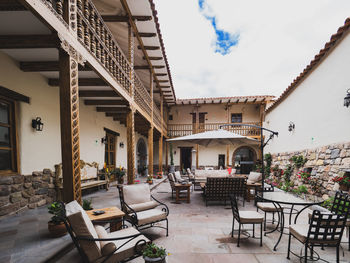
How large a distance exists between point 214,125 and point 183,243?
12530 mm

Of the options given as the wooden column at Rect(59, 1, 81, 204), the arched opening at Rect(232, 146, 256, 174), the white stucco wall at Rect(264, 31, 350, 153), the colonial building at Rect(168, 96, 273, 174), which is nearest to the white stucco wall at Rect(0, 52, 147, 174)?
the wooden column at Rect(59, 1, 81, 204)

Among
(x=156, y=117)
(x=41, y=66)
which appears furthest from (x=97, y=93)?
(x=156, y=117)

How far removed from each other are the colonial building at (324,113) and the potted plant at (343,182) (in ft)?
0.67

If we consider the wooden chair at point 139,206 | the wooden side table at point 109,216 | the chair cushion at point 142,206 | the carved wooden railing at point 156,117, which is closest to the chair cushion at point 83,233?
the wooden side table at point 109,216

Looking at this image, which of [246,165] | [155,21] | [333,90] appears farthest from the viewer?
[246,165]

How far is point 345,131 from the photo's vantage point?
4.64 m

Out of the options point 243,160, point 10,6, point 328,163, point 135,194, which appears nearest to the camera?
point 10,6

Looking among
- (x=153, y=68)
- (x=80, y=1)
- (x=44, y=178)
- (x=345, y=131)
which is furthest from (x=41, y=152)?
(x=345, y=131)

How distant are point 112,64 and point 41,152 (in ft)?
9.84

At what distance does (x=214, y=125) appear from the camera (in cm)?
1483

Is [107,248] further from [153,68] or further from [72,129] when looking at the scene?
[153,68]

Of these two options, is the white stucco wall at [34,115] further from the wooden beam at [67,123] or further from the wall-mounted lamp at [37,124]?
the wooden beam at [67,123]

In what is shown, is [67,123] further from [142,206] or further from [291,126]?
[291,126]

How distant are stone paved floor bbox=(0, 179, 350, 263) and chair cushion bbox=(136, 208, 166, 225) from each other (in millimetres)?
356
